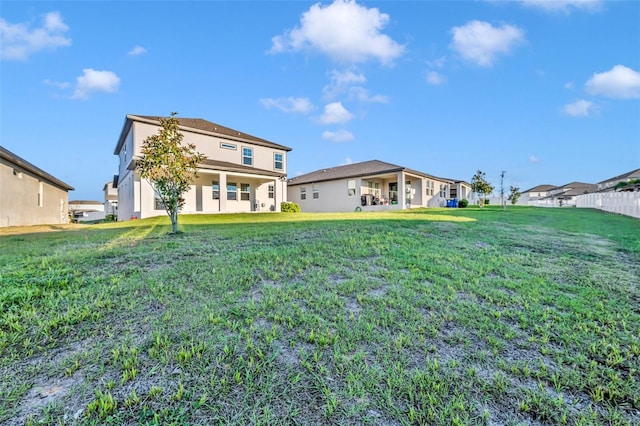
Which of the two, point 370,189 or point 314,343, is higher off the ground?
point 370,189

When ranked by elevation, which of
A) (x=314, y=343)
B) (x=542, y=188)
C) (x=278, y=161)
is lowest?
(x=314, y=343)

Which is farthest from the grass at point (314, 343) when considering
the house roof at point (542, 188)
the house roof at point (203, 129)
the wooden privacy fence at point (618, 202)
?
the house roof at point (542, 188)

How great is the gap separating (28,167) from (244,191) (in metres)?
11.1

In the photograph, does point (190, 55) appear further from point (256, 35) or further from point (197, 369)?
point (197, 369)

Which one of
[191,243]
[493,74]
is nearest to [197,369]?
[191,243]

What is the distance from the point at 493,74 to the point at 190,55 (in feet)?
60.1

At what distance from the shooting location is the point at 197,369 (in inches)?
88.3

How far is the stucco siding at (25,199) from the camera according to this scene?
43.5 feet

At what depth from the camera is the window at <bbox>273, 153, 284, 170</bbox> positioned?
22.1 m

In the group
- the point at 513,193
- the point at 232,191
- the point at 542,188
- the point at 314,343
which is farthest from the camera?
the point at 542,188

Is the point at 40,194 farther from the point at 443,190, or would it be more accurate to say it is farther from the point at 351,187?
the point at 443,190

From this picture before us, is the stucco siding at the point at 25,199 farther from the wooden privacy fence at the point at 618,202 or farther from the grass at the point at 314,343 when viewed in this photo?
the wooden privacy fence at the point at 618,202

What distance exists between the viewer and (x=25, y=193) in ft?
50.3

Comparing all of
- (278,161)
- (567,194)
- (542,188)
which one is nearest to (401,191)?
(278,161)
